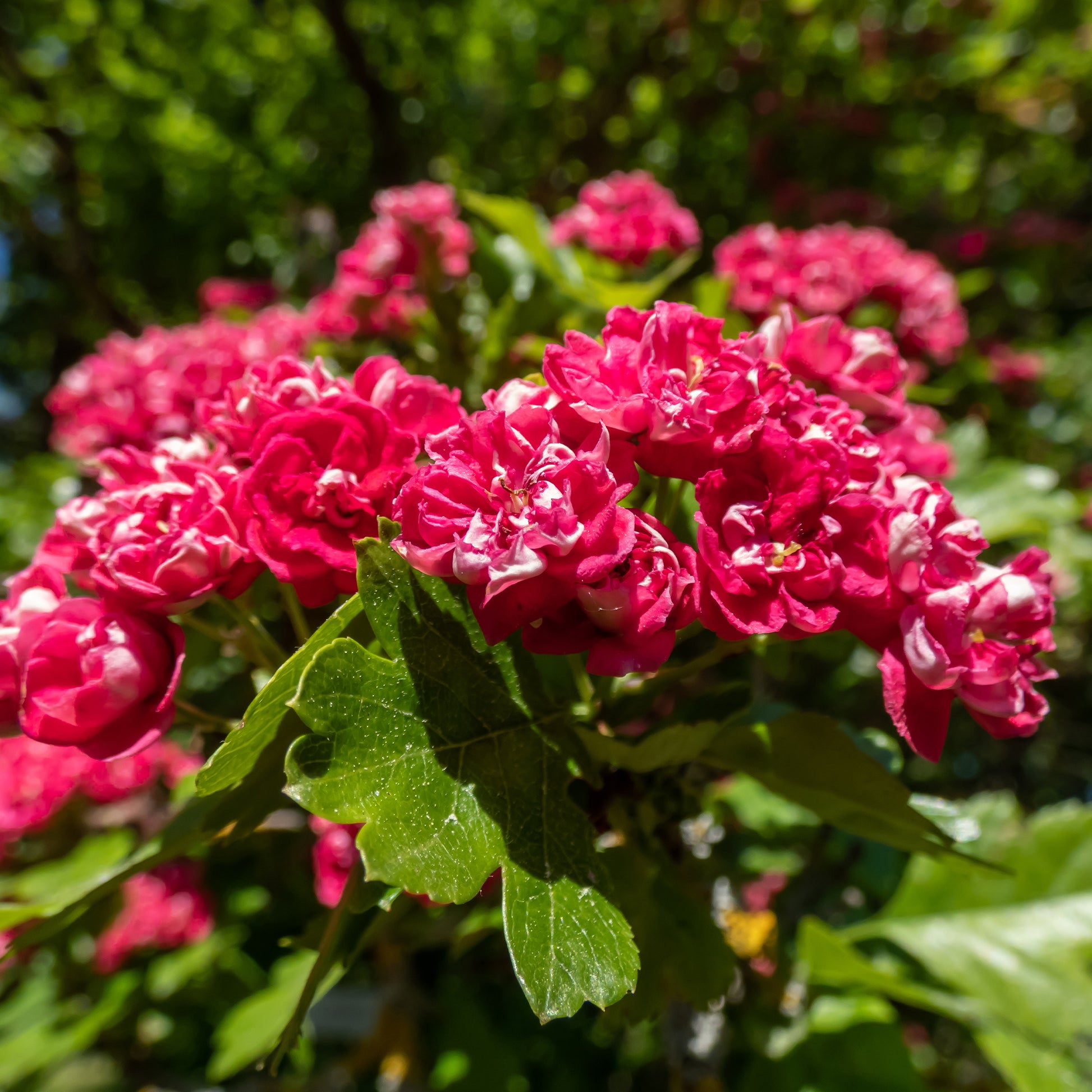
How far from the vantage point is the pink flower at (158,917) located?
2215 mm

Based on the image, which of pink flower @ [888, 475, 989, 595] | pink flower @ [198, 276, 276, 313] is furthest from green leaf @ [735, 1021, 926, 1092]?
pink flower @ [198, 276, 276, 313]

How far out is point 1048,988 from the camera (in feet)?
4.42

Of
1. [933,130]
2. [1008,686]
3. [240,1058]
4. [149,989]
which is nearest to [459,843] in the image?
[1008,686]

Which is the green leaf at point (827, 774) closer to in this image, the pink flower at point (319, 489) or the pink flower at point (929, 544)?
the pink flower at point (929, 544)

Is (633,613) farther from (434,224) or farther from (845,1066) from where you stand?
(434,224)

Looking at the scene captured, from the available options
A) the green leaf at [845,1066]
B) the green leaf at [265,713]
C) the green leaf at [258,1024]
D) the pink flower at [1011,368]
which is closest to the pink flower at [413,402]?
the green leaf at [265,713]

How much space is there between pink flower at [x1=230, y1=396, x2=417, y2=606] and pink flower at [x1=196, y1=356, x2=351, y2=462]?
0.04 meters

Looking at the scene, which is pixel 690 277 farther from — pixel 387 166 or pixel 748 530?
pixel 748 530

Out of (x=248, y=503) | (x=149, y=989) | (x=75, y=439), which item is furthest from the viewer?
(x=149, y=989)

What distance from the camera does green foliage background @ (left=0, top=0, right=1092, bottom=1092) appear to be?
1.49 metres

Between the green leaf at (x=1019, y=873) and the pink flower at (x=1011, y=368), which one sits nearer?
the green leaf at (x=1019, y=873)

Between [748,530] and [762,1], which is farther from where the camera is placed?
[762,1]

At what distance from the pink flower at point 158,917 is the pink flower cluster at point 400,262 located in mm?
1659

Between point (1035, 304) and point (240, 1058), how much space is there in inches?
188
